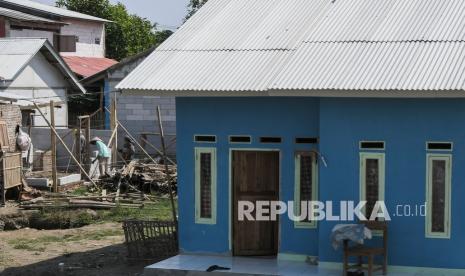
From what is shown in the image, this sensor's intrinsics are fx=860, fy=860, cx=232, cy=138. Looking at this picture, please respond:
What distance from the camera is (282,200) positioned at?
13.7 m

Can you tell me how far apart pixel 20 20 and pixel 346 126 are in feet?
89.7

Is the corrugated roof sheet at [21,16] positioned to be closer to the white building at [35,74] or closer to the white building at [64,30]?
the white building at [64,30]

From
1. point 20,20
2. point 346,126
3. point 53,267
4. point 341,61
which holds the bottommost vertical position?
point 53,267

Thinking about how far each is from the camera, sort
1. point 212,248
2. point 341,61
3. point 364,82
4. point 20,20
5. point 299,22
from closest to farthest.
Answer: point 364,82 < point 341,61 < point 212,248 < point 299,22 < point 20,20

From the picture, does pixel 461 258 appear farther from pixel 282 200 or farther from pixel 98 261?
pixel 98 261

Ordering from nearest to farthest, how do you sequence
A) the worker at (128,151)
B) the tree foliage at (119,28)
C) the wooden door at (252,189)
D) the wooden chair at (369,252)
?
the wooden chair at (369,252)
the wooden door at (252,189)
the worker at (128,151)
the tree foliage at (119,28)

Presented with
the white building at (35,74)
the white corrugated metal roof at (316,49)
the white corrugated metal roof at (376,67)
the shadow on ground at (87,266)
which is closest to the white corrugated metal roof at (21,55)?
the white building at (35,74)

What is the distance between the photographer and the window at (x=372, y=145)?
41.6ft

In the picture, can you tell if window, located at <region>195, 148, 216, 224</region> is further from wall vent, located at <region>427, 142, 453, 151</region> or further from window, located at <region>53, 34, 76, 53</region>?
window, located at <region>53, 34, 76, 53</region>

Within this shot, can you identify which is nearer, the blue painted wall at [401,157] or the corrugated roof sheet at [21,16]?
the blue painted wall at [401,157]

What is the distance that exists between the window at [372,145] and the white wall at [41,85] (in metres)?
17.9

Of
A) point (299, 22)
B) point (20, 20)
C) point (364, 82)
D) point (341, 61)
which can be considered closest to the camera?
point (364, 82)

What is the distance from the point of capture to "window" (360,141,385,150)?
499 inches

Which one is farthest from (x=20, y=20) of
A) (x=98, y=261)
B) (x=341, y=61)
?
(x=341, y=61)
